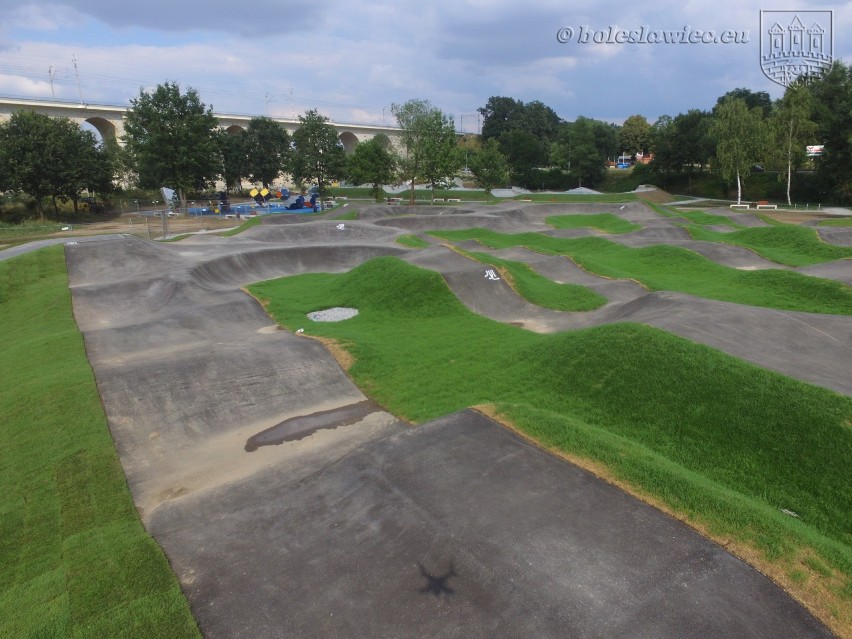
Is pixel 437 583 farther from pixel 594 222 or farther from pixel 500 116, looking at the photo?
pixel 500 116

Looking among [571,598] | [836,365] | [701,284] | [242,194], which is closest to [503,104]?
[242,194]

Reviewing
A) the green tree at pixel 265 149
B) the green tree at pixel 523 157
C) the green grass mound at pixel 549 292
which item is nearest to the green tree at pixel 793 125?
the green tree at pixel 523 157

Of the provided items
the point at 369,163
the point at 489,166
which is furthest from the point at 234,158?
the point at 489,166

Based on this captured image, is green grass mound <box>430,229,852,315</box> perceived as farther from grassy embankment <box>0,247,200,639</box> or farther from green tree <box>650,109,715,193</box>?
green tree <box>650,109,715,193</box>

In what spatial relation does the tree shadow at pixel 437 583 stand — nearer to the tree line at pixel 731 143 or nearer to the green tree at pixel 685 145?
the tree line at pixel 731 143

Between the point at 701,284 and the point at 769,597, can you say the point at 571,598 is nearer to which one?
the point at 769,597

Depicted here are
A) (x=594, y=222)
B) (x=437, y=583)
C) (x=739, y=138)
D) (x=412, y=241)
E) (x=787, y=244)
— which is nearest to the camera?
(x=437, y=583)

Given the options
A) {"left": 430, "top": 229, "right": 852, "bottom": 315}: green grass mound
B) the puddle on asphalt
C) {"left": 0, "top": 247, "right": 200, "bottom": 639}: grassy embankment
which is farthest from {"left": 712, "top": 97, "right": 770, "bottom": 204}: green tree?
{"left": 0, "top": 247, "right": 200, "bottom": 639}: grassy embankment
